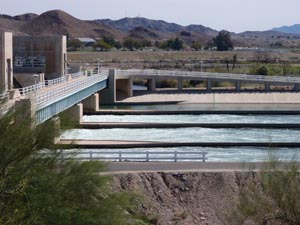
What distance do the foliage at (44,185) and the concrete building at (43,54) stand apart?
50.4m

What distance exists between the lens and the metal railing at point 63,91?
38.2m

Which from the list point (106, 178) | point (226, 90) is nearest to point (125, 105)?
point (226, 90)

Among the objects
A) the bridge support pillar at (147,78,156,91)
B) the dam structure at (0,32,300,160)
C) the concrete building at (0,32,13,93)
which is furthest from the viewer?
the bridge support pillar at (147,78,156,91)

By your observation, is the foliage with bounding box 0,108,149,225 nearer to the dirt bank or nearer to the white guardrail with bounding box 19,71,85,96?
the dirt bank

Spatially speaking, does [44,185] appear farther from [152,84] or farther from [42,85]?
[152,84]

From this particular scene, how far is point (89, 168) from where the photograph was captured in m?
17.0

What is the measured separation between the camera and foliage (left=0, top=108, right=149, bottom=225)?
14680 millimetres

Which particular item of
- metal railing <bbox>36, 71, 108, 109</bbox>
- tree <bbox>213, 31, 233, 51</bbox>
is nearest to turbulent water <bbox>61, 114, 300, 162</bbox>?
metal railing <bbox>36, 71, 108, 109</bbox>

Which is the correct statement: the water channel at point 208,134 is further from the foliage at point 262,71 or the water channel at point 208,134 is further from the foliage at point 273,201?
the foliage at point 262,71

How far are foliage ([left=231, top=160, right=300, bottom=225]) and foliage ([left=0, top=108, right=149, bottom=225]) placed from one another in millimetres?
3162

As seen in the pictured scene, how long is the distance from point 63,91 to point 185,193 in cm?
2036

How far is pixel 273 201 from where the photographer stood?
59.4 feet

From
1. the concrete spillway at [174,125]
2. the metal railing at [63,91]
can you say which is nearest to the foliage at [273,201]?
the metal railing at [63,91]

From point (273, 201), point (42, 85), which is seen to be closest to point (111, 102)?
point (42, 85)
